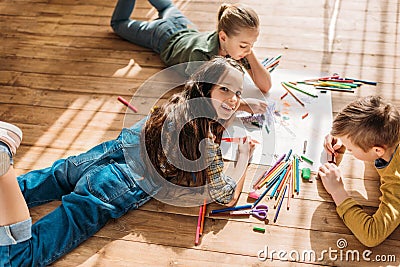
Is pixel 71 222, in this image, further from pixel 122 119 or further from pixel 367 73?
pixel 367 73

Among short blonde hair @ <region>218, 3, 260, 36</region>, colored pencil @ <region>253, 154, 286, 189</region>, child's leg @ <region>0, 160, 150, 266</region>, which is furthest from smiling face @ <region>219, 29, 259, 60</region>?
child's leg @ <region>0, 160, 150, 266</region>

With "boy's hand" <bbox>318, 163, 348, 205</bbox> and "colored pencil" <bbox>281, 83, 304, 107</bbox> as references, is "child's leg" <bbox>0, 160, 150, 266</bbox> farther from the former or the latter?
"colored pencil" <bbox>281, 83, 304, 107</bbox>

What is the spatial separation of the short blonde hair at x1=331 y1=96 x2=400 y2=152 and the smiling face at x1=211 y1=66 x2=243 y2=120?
331 millimetres

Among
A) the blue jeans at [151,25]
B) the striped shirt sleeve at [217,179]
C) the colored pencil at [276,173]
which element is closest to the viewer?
the striped shirt sleeve at [217,179]

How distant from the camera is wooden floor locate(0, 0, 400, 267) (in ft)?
5.24

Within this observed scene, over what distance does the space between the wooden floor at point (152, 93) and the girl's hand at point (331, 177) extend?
4 centimetres

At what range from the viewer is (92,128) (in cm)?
200

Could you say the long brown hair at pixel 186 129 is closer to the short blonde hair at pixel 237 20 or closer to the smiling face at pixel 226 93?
the smiling face at pixel 226 93

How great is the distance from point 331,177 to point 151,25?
1.02 metres

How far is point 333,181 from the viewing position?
1.70 metres

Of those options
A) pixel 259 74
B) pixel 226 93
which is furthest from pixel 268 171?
pixel 259 74

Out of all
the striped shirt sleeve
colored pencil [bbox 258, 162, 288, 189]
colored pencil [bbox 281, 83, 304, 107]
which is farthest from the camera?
colored pencil [bbox 281, 83, 304, 107]

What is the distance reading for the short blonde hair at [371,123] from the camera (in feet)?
5.07

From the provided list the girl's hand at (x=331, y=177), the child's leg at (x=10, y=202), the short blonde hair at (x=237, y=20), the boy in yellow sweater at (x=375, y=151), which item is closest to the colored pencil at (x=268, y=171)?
the girl's hand at (x=331, y=177)
